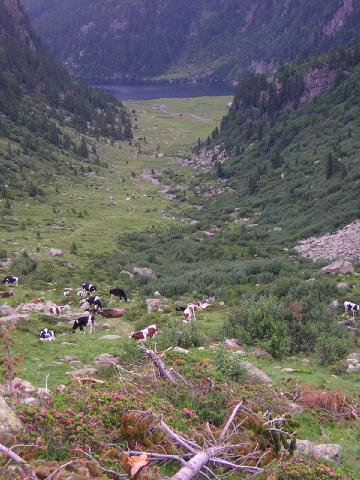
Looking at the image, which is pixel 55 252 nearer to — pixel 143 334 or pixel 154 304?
pixel 154 304

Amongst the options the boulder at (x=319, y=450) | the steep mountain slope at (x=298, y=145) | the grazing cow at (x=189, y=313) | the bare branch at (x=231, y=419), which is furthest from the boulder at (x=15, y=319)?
the steep mountain slope at (x=298, y=145)

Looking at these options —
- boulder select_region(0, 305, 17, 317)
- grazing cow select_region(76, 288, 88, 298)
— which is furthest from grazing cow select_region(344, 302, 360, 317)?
boulder select_region(0, 305, 17, 317)

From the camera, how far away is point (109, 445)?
26.5 feet

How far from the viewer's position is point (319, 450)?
10000 mm

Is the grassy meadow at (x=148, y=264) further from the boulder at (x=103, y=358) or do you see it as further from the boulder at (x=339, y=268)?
the boulder at (x=339, y=268)

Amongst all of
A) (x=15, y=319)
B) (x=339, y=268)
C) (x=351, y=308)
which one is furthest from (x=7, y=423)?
(x=339, y=268)

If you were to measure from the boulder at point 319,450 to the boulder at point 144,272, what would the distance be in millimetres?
24436

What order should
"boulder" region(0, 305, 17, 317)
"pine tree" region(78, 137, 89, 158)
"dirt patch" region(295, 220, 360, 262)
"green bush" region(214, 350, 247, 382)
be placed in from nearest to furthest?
1. "green bush" region(214, 350, 247, 382)
2. "boulder" region(0, 305, 17, 317)
3. "dirt patch" region(295, 220, 360, 262)
4. "pine tree" region(78, 137, 89, 158)

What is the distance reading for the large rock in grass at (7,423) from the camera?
7.79 metres

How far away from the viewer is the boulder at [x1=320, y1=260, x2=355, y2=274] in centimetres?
2967

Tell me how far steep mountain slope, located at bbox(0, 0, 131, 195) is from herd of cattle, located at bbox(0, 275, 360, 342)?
35141 mm

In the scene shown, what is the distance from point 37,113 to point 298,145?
54224 millimetres

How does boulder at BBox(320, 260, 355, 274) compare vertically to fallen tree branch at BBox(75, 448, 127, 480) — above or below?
below

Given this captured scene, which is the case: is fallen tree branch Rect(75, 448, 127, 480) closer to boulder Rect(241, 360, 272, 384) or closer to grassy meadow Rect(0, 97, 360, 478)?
grassy meadow Rect(0, 97, 360, 478)
